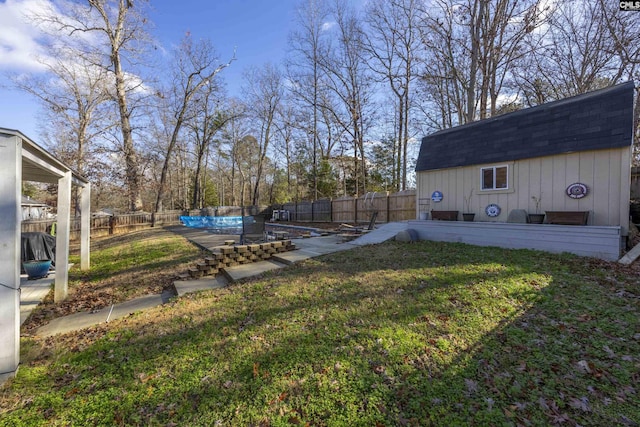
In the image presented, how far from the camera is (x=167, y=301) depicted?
4434 mm

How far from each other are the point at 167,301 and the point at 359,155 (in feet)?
62.5

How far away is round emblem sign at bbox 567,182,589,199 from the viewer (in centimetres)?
623

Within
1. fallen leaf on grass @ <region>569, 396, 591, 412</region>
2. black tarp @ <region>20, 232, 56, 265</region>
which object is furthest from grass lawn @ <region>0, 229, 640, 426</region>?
black tarp @ <region>20, 232, 56, 265</region>

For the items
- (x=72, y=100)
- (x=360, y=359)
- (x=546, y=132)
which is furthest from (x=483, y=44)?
(x=72, y=100)

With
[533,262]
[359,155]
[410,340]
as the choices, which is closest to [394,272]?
[410,340]

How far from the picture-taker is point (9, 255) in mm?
2658

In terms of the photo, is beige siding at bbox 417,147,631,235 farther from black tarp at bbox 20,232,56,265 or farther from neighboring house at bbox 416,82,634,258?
black tarp at bbox 20,232,56,265

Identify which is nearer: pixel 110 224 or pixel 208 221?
pixel 110 224

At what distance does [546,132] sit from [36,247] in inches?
513

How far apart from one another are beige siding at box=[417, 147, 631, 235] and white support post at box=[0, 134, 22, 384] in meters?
9.35

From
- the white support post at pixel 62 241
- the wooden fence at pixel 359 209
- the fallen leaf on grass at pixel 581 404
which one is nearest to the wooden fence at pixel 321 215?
the wooden fence at pixel 359 209

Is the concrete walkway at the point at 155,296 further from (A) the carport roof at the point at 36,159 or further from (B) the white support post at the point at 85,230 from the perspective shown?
(A) the carport roof at the point at 36,159

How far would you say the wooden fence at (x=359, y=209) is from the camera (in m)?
14.1

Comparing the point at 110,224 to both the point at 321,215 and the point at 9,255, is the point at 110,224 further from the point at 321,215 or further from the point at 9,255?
the point at 9,255
